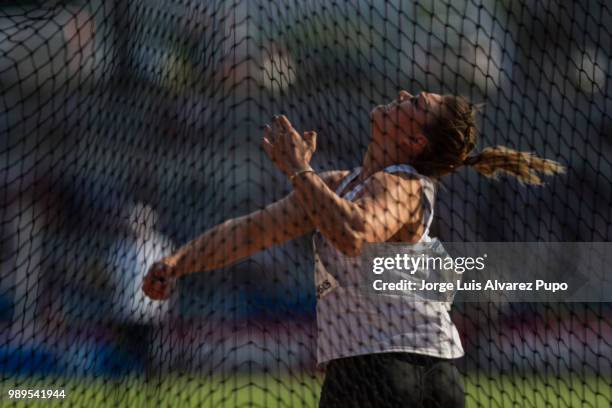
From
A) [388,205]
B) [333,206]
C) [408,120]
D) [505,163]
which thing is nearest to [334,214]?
[333,206]

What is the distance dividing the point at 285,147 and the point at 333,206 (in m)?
0.23

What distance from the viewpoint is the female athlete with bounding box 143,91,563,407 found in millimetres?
2131

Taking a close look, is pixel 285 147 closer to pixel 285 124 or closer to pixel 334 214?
pixel 285 124

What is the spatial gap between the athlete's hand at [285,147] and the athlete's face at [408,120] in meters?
0.25

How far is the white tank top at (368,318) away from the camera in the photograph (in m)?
2.15

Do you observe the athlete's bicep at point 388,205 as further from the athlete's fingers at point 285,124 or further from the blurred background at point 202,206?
the blurred background at point 202,206

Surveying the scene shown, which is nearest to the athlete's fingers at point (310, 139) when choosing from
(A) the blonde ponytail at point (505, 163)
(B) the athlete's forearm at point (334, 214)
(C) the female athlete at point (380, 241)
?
(C) the female athlete at point (380, 241)

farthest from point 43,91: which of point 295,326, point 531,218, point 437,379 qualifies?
point 437,379

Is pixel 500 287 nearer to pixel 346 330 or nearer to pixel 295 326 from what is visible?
pixel 346 330

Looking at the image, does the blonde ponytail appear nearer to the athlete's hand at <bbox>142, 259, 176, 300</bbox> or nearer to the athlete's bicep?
the athlete's bicep

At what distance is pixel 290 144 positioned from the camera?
86.6 inches

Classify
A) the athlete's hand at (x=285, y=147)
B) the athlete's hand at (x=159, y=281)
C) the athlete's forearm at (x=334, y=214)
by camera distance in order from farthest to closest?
the athlete's hand at (x=159, y=281), the athlete's hand at (x=285, y=147), the athlete's forearm at (x=334, y=214)

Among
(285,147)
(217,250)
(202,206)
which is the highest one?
(202,206)

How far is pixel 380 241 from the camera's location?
7.04 feet
